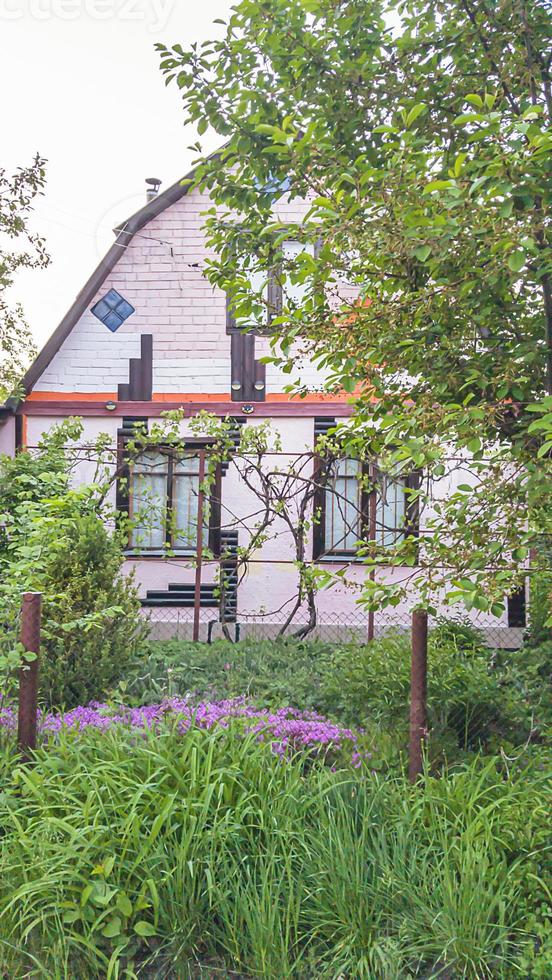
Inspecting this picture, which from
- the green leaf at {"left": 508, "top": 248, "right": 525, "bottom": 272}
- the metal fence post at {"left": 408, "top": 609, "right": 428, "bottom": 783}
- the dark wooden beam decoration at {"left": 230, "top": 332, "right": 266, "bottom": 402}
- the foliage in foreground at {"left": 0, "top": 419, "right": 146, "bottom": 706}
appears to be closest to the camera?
the green leaf at {"left": 508, "top": 248, "right": 525, "bottom": 272}

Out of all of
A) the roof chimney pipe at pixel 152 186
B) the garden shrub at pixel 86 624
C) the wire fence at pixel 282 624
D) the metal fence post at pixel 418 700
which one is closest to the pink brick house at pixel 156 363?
the wire fence at pixel 282 624

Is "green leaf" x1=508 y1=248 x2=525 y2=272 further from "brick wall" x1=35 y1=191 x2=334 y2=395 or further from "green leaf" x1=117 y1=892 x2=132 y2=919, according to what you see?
"brick wall" x1=35 y1=191 x2=334 y2=395

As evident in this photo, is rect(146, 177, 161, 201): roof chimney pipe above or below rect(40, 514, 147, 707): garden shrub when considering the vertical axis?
above

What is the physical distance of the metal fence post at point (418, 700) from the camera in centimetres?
359

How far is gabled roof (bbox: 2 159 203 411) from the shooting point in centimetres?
1031

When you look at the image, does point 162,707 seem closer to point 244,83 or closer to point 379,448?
point 379,448

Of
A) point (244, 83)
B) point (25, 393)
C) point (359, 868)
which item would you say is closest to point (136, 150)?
point (25, 393)

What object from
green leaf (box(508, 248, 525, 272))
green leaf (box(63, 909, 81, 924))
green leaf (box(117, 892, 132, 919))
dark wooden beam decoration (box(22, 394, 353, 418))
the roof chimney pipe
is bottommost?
green leaf (box(63, 909, 81, 924))

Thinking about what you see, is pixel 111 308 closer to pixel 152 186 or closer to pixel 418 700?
pixel 152 186

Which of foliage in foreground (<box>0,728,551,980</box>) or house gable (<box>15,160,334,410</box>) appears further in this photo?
house gable (<box>15,160,334,410</box>)

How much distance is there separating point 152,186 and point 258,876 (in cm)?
1083

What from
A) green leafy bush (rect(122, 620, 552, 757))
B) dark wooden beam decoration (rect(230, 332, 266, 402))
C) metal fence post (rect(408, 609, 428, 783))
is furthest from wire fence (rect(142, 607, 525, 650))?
metal fence post (rect(408, 609, 428, 783))

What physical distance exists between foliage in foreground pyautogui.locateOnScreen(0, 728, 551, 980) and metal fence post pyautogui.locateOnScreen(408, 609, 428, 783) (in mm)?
348

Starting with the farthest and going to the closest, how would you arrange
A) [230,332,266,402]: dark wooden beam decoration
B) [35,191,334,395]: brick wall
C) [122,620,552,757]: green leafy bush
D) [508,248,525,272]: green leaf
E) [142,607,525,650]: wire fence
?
[35,191,334,395]: brick wall < [230,332,266,402]: dark wooden beam decoration < [142,607,525,650]: wire fence < [122,620,552,757]: green leafy bush < [508,248,525,272]: green leaf
